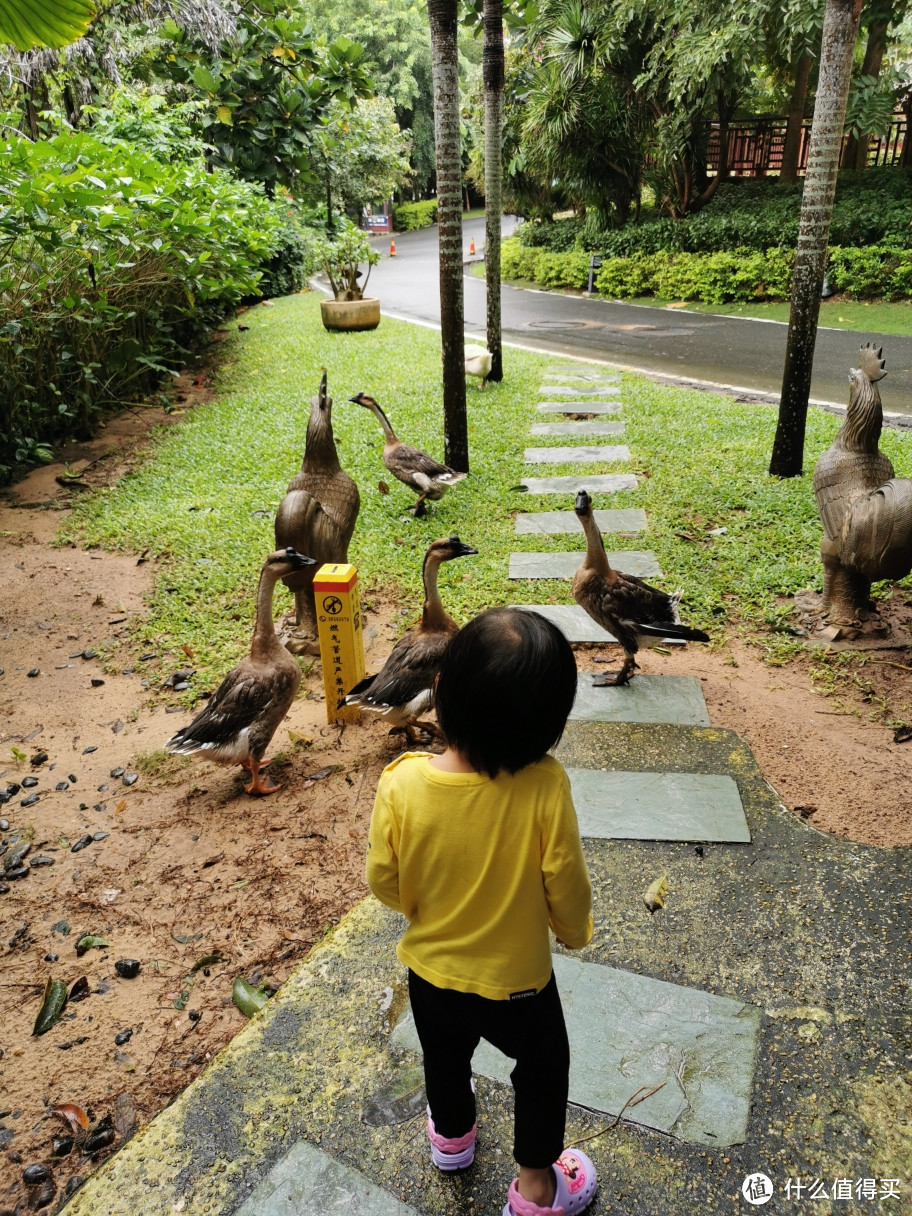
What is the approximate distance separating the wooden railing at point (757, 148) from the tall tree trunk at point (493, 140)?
12.9m

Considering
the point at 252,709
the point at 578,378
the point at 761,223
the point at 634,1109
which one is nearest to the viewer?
the point at 634,1109

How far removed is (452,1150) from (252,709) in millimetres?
2497

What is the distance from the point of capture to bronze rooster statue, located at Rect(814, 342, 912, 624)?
4863mm

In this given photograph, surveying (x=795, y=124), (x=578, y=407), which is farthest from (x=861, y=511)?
(x=795, y=124)

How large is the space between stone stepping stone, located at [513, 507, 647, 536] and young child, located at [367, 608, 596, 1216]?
208 inches

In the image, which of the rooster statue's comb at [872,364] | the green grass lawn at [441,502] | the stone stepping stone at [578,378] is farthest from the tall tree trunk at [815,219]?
the stone stepping stone at [578,378]

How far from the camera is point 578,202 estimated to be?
70.6 feet

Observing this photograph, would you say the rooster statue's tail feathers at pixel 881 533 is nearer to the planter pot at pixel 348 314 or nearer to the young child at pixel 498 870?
the young child at pixel 498 870

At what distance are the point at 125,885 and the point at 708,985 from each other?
2504mm

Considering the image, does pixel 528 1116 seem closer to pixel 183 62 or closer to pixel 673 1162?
pixel 673 1162

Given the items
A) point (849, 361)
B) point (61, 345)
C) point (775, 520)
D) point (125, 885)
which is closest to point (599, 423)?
point (775, 520)

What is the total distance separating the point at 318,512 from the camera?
550 cm

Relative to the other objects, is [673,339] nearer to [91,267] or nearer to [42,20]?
[91,267]

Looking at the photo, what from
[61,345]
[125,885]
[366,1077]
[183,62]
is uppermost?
[183,62]
